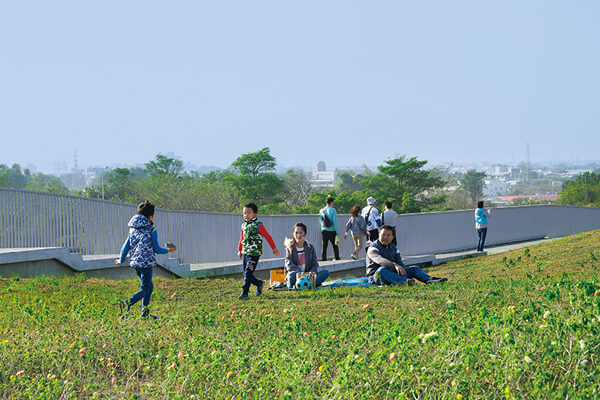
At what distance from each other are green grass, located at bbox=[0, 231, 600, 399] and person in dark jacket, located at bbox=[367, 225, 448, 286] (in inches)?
41.9

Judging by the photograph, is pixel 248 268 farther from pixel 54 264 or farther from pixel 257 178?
pixel 257 178

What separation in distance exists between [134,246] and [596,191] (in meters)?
72.8

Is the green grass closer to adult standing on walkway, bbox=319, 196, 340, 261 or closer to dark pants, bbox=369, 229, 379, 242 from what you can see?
dark pants, bbox=369, 229, 379, 242

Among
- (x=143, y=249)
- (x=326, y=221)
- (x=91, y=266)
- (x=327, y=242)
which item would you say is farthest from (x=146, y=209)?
(x=327, y=242)

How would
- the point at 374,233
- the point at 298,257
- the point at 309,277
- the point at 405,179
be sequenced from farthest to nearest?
the point at 405,179, the point at 374,233, the point at 298,257, the point at 309,277

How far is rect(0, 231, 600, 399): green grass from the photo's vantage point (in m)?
5.30

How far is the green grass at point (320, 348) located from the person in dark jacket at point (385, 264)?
3.49 ft

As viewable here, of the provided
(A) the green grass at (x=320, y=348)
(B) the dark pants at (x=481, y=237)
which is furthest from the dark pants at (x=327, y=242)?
Result: (A) the green grass at (x=320, y=348)

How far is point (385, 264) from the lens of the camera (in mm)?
11562

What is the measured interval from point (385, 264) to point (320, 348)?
521 cm

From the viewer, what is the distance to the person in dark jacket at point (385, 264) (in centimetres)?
1152

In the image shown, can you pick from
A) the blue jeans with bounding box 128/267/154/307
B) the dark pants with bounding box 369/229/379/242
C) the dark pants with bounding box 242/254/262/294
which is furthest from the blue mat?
the dark pants with bounding box 369/229/379/242

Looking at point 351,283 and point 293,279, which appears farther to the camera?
point 351,283

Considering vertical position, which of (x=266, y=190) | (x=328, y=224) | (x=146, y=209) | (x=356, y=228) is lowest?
(x=356, y=228)
